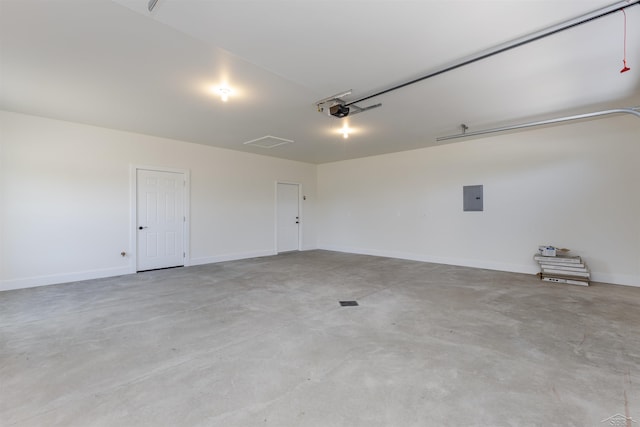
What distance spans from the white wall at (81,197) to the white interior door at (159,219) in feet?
0.69

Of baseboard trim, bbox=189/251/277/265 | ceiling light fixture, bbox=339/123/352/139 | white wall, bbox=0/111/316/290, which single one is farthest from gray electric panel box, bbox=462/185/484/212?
white wall, bbox=0/111/316/290

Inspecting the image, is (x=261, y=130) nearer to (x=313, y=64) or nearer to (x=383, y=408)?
(x=313, y=64)

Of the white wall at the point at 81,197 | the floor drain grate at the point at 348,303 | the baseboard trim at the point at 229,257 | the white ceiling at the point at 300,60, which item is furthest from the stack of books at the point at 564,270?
the white wall at the point at 81,197

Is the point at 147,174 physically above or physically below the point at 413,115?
below

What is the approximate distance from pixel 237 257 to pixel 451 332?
5336mm

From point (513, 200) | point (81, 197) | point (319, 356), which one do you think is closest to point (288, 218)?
point (81, 197)

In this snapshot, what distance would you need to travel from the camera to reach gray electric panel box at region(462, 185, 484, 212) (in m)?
5.88

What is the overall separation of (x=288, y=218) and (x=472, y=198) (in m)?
4.78

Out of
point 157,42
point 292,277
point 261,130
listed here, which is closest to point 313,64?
point 157,42

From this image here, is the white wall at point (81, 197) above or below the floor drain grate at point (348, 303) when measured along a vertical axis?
above

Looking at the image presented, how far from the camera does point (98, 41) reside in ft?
8.13

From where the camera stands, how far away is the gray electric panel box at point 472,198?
231 inches

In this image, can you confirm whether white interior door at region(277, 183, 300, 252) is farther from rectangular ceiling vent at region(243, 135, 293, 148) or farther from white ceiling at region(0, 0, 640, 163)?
white ceiling at region(0, 0, 640, 163)

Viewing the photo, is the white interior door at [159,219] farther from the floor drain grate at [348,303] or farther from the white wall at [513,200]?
the white wall at [513,200]
